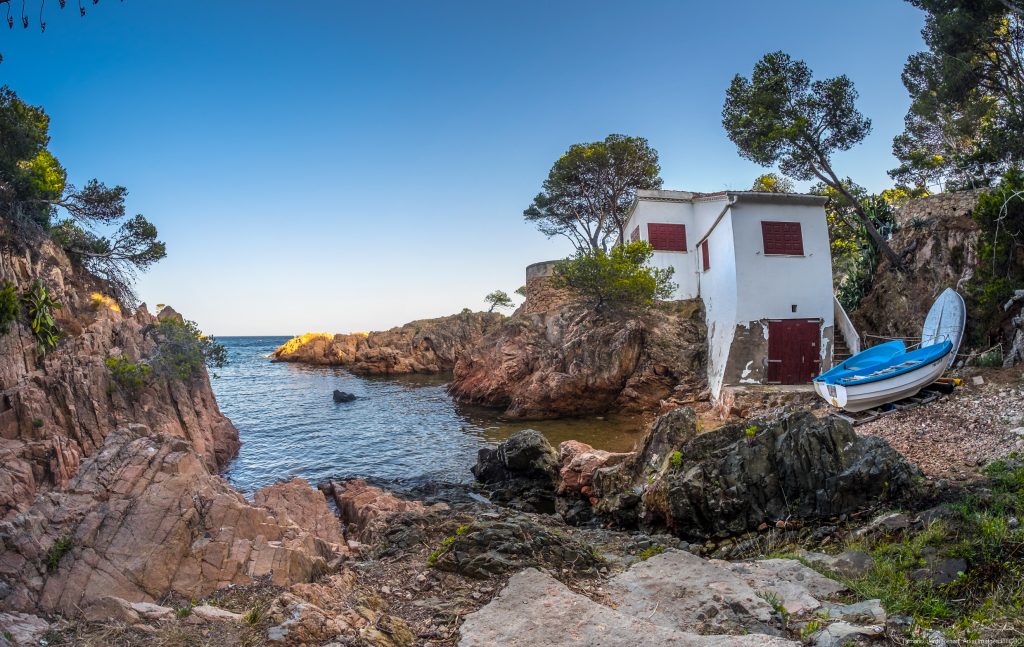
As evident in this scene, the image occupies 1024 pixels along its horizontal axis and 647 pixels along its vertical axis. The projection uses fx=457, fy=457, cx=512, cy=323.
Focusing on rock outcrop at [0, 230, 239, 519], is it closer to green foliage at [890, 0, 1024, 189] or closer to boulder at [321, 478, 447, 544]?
boulder at [321, 478, 447, 544]

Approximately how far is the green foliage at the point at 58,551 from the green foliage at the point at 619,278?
21479mm

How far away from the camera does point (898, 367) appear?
11922 mm

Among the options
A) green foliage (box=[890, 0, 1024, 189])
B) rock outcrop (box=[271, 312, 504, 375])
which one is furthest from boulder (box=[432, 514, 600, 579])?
rock outcrop (box=[271, 312, 504, 375])

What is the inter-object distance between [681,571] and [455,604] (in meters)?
2.97

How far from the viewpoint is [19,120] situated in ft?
56.2

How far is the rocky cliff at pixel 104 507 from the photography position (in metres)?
6.35

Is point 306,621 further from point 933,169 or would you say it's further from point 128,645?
point 933,169

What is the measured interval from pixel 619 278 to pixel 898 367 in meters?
13.3

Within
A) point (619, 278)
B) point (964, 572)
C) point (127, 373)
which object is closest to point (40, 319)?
point (127, 373)

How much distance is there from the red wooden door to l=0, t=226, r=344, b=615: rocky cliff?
681 inches

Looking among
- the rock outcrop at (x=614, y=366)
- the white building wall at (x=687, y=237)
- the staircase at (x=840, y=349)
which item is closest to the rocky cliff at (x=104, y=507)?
the rock outcrop at (x=614, y=366)

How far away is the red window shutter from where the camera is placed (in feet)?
88.2

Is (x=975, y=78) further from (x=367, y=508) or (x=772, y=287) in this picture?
(x=367, y=508)

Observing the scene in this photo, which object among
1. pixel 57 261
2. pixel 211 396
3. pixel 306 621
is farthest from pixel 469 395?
pixel 306 621
